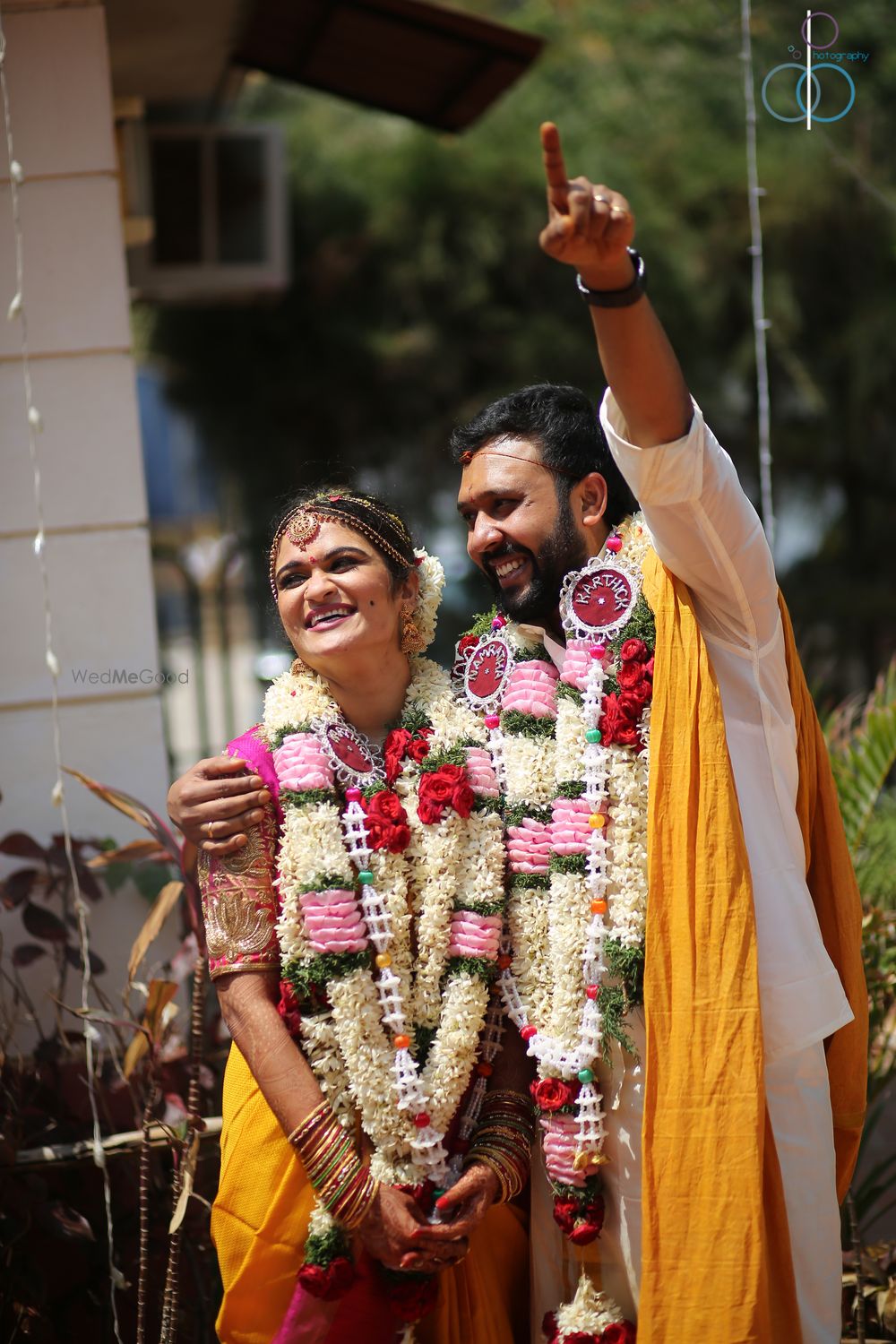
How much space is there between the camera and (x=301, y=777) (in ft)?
7.68

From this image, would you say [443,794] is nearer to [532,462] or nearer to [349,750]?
[349,750]

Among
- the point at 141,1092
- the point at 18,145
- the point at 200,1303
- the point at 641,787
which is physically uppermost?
the point at 18,145

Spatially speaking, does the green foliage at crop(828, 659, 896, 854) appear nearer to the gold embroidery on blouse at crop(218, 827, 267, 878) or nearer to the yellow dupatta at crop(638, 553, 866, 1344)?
the yellow dupatta at crop(638, 553, 866, 1344)

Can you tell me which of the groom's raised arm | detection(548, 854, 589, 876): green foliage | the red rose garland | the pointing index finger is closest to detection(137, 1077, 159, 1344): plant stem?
the red rose garland

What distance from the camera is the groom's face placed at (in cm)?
251

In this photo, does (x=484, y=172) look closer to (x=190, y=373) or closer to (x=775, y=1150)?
(x=190, y=373)

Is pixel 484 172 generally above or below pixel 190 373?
above

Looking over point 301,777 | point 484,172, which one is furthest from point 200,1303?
point 484,172

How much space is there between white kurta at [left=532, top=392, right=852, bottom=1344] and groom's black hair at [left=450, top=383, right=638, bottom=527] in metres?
0.37

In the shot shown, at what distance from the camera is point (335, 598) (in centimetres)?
239

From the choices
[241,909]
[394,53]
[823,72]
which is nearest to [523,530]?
[241,909]

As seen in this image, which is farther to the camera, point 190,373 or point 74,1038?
point 190,373

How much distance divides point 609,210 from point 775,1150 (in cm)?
158

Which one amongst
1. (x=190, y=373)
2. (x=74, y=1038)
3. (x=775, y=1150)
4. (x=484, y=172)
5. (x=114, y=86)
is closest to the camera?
(x=775, y=1150)
